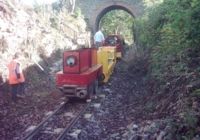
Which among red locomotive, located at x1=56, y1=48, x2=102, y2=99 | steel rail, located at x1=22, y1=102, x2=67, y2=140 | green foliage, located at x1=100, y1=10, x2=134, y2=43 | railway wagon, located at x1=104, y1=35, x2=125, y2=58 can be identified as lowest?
steel rail, located at x1=22, y1=102, x2=67, y2=140

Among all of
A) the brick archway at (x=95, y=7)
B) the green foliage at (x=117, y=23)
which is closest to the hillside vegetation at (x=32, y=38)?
the brick archway at (x=95, y=7)

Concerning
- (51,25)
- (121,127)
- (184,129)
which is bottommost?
(121,127)

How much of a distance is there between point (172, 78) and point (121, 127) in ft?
7.17

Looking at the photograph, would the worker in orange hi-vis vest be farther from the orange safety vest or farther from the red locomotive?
the red locomotive

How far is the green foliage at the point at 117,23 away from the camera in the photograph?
163 feet

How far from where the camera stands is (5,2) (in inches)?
707

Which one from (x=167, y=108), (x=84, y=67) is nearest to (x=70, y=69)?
(x=84, y=67)

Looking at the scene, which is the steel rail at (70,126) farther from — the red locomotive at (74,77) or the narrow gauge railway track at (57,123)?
the red locomotive at (74,77)

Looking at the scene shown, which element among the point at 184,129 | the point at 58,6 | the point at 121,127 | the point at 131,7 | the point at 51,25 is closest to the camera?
the point at 184,129

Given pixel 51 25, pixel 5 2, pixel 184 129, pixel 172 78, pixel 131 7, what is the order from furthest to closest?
pixel 131 7, pixel 51 25, pixel 5 2, pixel 172 78, pixel 184 129

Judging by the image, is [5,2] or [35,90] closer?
[35,90]

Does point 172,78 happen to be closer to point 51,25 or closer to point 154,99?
point 154,99

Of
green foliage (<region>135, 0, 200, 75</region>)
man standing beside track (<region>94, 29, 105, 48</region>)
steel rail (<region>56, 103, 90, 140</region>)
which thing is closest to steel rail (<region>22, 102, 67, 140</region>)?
steel rail (<region>56, 103, 90, 140</region>)

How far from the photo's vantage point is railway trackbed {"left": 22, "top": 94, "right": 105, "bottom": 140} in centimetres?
957
